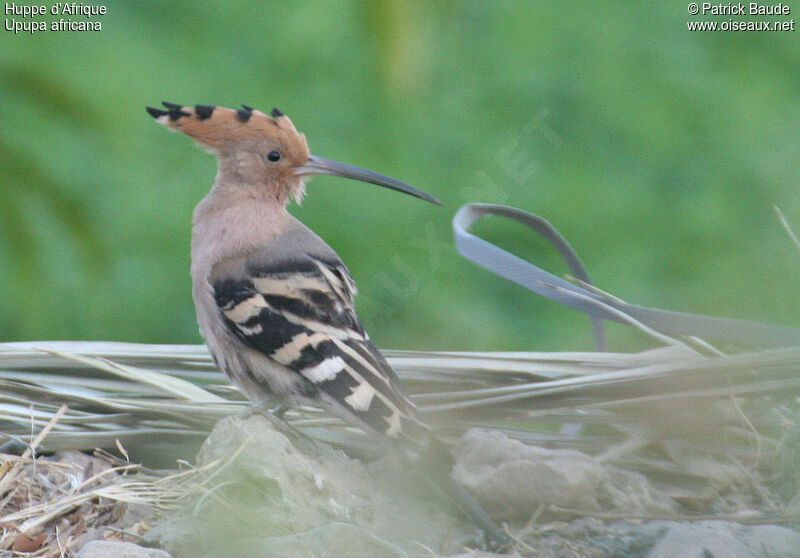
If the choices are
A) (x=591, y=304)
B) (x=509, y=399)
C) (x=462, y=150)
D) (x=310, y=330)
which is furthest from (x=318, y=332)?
(x=462, y=150)

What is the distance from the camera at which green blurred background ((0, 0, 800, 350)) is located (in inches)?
97.1

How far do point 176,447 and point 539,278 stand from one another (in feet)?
1.84

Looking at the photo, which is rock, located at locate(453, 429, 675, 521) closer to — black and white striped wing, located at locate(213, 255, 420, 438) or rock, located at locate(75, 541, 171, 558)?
black and white striped wing, located at locate(213, 255, 420, 438)

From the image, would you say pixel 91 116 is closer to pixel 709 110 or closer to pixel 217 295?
pixel 217 295

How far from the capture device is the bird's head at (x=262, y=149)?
1.79m

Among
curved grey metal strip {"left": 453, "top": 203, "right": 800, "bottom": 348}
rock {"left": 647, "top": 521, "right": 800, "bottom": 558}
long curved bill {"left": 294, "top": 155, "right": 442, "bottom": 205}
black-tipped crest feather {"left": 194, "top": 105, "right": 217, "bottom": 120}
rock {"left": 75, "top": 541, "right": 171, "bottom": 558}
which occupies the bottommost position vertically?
rock {"left": 75, "top": 541, "right": 171, "bottom": 558}

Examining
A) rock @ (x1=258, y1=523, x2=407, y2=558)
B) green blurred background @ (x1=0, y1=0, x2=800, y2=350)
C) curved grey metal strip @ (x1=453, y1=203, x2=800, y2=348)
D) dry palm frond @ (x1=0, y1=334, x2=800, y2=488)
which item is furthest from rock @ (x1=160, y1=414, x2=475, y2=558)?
green blurred background @ (x1=0, y1=0, x2=800, y2=350)

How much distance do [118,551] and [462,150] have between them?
173 centimetres

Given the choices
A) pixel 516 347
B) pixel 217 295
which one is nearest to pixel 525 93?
pixel 516 347

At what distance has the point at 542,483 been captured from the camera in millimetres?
1430

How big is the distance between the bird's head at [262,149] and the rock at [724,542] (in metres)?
0.71

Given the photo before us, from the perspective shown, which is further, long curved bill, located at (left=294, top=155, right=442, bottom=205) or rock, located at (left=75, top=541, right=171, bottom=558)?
long curved bill, located at (left=294, top=155, right=442, bottom=205)

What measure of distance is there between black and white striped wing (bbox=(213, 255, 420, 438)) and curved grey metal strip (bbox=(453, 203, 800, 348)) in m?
0.20

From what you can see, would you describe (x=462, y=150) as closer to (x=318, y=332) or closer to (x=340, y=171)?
(x=340, y=171)
